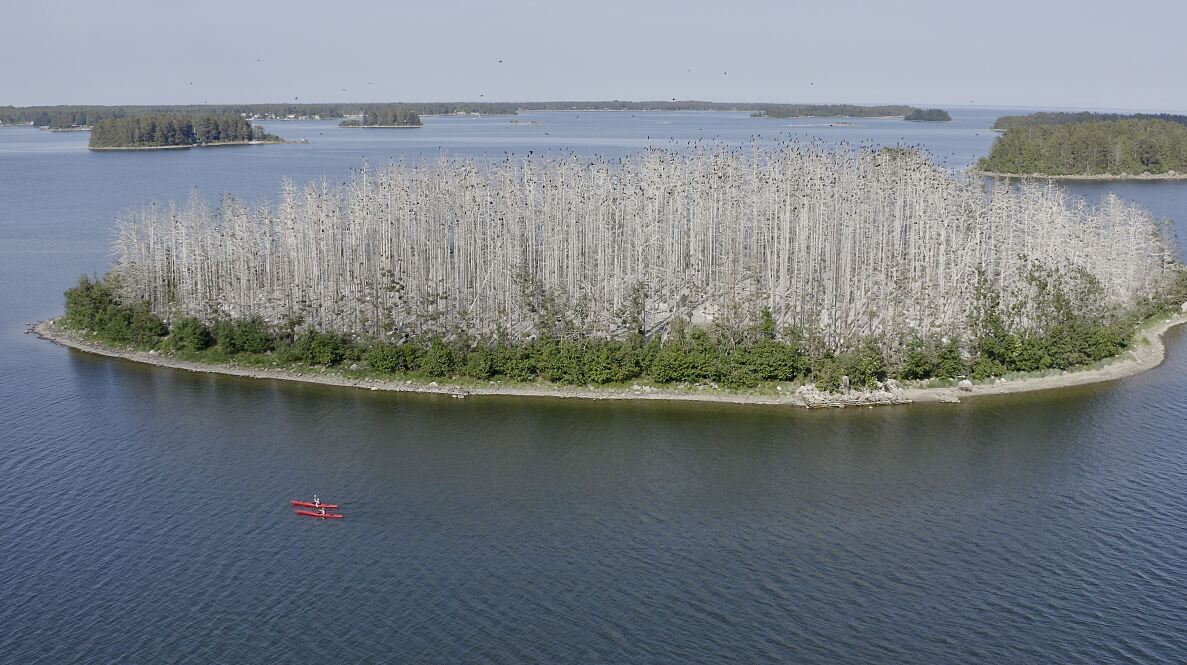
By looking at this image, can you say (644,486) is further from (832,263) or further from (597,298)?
(832,263)

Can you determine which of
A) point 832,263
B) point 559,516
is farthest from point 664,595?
point 832,263

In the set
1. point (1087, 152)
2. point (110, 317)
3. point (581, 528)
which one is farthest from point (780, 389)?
point (1087, 152)

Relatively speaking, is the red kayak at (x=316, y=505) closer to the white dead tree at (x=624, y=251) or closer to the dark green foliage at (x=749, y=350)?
the dark green foliage at (x=749, y=350)

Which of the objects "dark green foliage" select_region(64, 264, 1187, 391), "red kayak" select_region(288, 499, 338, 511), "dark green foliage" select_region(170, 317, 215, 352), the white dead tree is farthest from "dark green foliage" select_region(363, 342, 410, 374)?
"red kayak" select_region(288, 499, 338, 511)

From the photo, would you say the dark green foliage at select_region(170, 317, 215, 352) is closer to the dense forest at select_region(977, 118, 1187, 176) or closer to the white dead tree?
the white dead tree

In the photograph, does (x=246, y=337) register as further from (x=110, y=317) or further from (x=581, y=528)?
(x=581, y=528)

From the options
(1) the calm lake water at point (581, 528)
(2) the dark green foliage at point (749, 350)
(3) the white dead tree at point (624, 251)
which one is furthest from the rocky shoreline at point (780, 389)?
(3) the white dead tree at point (624, 251)
